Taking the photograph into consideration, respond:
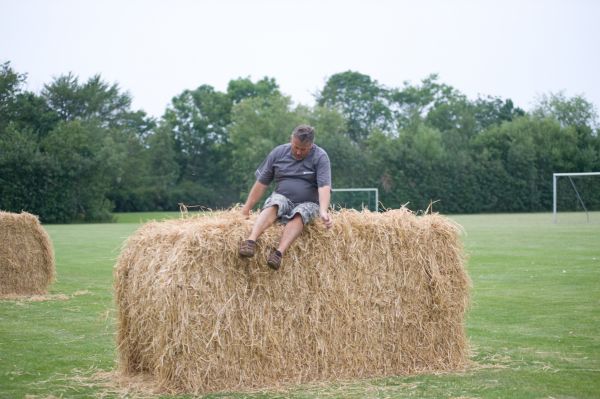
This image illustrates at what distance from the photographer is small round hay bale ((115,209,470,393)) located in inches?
255

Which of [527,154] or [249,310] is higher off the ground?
[527,154]

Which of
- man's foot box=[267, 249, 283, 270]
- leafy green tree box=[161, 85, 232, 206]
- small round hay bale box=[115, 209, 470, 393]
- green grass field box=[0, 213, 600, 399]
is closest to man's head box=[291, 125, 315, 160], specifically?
small round hay bale box=[115, 209, 470, 393]

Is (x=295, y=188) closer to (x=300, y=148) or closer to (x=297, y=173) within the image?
(x=297, y=173)

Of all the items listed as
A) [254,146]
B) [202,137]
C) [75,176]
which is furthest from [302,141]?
[202,137]

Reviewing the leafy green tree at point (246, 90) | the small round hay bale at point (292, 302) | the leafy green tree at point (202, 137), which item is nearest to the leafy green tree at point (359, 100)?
the leafy green tree at point (246, 90)

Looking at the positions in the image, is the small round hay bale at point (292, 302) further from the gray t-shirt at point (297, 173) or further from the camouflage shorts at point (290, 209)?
the gray t-shirt at point (297, 173)

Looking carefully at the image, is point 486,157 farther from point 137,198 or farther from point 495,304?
point 495,304

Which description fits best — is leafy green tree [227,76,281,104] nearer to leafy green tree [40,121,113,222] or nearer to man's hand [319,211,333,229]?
leafy green tree [40,121,113,222]

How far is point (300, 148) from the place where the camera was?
7.27m

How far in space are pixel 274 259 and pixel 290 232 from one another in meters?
0.33

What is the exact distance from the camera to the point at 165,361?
6414mm

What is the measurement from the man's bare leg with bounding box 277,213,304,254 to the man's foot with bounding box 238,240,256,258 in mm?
262

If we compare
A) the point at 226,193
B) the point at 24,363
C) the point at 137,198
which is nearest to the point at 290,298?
the point at 24,363

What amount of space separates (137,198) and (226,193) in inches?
334
